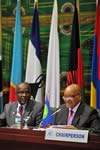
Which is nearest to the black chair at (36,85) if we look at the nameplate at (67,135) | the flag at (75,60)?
the flag at (75,60)

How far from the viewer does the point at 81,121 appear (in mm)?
3461

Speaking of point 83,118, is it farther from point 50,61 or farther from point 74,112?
point 50,61

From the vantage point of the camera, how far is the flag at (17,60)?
17.5 ft

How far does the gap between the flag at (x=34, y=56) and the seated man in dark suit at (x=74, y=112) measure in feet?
5.31

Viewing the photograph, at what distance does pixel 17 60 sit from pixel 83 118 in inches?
90.9

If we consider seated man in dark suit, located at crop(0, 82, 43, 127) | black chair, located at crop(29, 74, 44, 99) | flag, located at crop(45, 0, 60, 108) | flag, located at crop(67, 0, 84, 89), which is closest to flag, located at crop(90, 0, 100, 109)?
flag, located at crop(67, 0, 84, 89)

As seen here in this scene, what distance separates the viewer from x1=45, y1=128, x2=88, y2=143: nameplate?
2270 mm

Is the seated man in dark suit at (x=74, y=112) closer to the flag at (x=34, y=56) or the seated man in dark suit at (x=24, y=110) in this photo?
the seated man in dark suit at (x=24, y=110)

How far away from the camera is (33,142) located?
2.43 metres

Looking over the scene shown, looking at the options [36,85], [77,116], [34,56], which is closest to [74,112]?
[77,116]

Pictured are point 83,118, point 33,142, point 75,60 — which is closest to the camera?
point 33,142

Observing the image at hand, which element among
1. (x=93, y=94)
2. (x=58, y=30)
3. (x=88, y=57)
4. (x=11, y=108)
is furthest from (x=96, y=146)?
(x=58, y=30)

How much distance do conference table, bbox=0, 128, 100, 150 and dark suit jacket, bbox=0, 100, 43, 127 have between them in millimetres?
1424

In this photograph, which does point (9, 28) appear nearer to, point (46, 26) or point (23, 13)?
point (23, 13)
